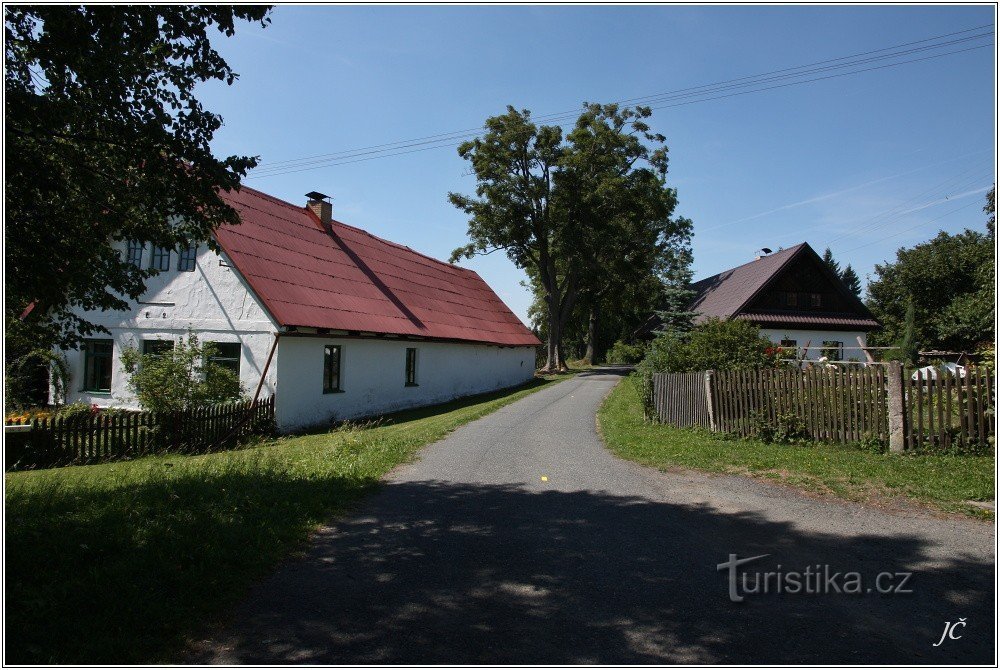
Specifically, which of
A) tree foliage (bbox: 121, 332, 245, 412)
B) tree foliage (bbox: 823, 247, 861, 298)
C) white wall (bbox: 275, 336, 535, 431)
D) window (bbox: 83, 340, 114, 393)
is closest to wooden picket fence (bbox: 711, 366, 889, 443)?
white wall (bbox: 275, 336, 535, 431)

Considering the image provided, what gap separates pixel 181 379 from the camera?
606 inches

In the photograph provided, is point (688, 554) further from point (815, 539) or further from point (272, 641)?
point (272, 641)

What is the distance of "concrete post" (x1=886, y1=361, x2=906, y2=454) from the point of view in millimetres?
9164

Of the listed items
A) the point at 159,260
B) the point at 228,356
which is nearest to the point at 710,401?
the point at 228,356

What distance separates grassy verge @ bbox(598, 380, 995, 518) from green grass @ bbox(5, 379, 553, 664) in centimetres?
468

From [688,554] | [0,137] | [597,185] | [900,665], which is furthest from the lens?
[597,185]

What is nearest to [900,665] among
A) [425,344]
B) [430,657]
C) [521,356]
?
[430,657]

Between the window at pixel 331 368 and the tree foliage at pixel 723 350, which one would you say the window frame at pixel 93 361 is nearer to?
the window at pixel 331 368

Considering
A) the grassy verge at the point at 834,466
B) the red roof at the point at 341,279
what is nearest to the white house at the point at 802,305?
the red roof at the point at 341,279

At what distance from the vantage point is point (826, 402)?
1026 cm

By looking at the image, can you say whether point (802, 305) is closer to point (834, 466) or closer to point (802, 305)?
point (802, 305)

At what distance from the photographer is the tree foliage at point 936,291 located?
116 ft

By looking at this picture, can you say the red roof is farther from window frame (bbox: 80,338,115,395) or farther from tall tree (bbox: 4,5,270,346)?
tall tree (bbox: 4,5,270,346)

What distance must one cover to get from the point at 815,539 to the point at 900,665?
223 centimetres
